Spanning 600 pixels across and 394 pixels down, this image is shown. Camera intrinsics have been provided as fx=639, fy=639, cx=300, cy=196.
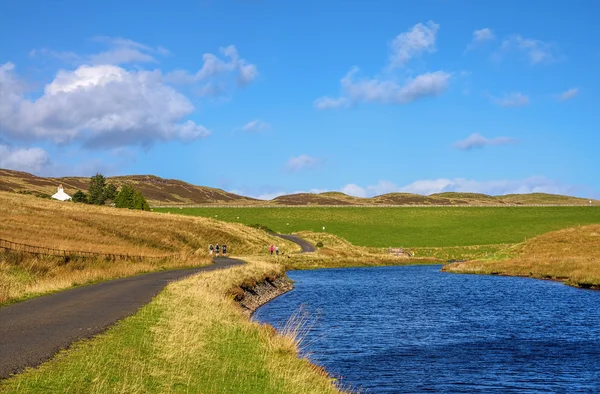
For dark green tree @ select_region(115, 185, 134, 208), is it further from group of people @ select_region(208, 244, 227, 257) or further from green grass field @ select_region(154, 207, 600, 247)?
group of people @ select_region(208, 244, 227, 257)

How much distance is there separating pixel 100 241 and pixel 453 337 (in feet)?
142

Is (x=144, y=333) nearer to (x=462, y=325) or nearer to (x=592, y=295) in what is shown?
(x=462, y=325)

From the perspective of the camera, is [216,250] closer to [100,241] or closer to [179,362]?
[100,241]

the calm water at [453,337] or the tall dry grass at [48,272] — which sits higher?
the tall dry grass at [48,272]

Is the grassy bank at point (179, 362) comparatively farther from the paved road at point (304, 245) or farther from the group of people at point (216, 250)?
the paved road at point (304, 245)

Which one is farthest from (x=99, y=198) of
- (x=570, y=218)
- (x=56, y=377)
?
(x=56, y=377)

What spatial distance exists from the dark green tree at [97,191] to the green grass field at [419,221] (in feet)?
67.7

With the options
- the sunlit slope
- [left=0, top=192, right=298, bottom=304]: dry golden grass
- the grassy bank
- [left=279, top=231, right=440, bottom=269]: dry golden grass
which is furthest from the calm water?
[left=279, top=231, right=440, bottom=269]: dry golden grass

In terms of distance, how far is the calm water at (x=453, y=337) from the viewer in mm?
20594

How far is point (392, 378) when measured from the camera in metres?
20.6

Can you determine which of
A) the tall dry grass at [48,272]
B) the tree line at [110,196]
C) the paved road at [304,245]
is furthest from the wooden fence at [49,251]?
the tree line at [110,196]

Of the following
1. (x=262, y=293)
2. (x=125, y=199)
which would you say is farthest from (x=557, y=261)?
(x=125, y=199)

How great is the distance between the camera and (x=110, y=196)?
153500 millimetres

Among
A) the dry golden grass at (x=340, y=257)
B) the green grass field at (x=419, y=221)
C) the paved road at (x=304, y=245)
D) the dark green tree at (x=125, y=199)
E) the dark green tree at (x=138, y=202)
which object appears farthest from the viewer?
the dark green tree at (x=138, y=202)
